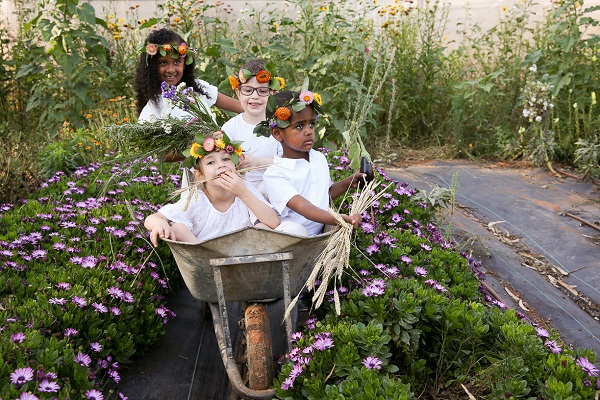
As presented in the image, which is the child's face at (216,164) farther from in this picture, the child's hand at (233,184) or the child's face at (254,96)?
the child's face at (254,96)

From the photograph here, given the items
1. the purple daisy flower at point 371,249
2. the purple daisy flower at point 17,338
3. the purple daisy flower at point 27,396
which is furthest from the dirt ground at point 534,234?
the purple daisy flower at point 27,396

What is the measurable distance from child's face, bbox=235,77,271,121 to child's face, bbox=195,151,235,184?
2.10 ft

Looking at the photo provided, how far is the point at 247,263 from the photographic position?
2.62 metres

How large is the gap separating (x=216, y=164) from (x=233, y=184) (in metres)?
0.15

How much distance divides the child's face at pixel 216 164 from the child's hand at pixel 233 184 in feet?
0.17

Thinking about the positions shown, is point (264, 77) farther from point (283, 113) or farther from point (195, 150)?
point (195, 150)

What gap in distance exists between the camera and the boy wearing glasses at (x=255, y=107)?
11.3ft

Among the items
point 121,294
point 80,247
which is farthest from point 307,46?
point 121,294

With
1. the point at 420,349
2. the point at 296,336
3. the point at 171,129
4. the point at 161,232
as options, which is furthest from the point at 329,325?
the point at 171,129

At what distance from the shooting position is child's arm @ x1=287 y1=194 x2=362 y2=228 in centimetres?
275

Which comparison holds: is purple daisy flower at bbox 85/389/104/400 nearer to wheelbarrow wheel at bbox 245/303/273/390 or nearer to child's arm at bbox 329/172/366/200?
wheelbarrow wheel at bbox 245/303/273/390

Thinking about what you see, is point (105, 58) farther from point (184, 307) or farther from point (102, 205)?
point (184, 307)

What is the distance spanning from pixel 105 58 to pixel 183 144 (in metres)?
3.44

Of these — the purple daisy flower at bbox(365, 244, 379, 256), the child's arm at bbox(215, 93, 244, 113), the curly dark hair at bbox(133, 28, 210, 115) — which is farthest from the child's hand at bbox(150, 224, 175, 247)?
the child's arm at bbox(215, 93, 244, 113)
